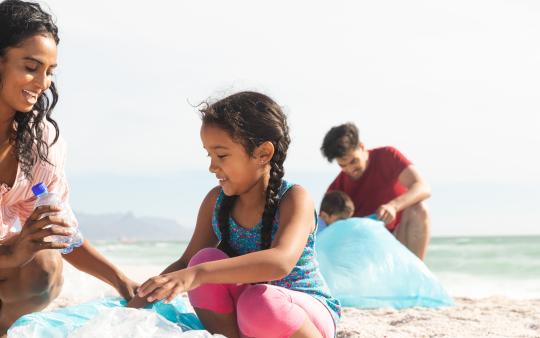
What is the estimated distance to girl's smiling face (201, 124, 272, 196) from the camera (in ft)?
7.18

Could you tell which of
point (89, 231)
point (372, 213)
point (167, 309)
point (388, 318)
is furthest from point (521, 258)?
point (89, 231)

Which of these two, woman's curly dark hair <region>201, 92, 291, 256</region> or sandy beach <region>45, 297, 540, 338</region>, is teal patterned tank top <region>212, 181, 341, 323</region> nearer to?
woman's curly dark hair <region>201, 92, 291, 256</region>

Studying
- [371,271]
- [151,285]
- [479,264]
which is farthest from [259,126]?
[479,264]

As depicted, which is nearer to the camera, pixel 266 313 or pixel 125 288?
pixel 266 313

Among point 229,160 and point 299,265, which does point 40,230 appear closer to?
point 229,160

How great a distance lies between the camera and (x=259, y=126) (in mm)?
2242

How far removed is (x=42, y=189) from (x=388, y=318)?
198 centimetres

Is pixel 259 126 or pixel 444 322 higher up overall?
pixel 259 126

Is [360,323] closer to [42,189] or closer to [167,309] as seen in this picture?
[167,309]

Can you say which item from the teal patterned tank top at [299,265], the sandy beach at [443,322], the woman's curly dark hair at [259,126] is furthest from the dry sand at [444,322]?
the woman's curly dark hair at [259,126]

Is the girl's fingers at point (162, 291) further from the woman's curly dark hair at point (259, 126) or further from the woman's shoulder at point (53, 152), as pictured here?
the woman's shoulder at point (53, 152)

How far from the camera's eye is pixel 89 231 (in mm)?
33031

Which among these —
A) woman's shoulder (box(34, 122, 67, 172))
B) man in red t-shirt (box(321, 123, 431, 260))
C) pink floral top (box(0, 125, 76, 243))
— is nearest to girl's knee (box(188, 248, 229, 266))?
pink floral top (box(0, 125, 76, 243))

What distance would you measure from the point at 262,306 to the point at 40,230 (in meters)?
0.67
